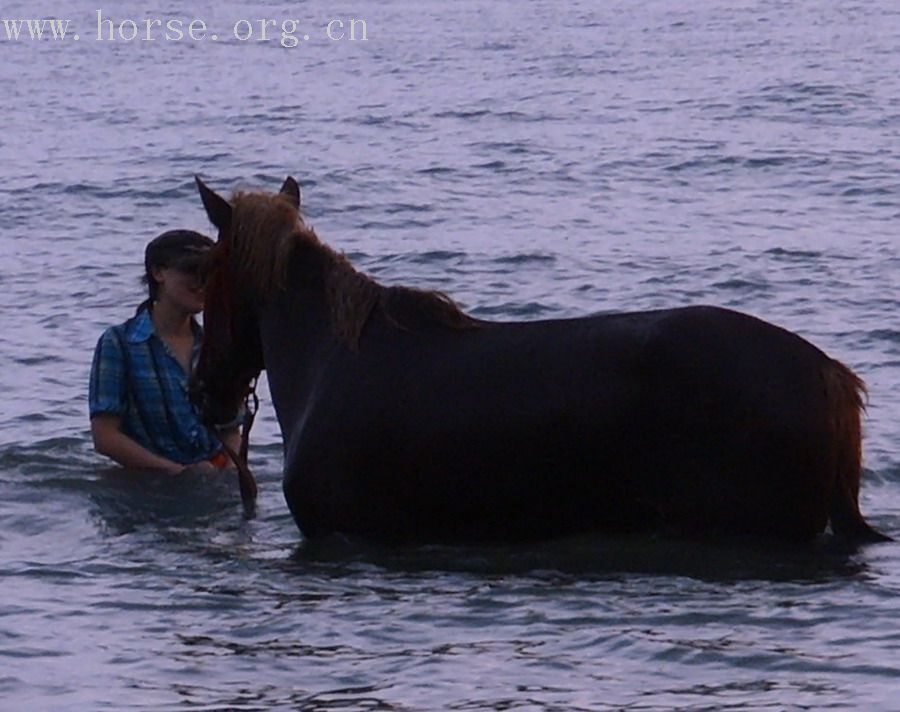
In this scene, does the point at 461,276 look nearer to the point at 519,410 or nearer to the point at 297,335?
the point at 297,335

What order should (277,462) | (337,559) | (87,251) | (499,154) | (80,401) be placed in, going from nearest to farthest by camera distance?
(337,559)
(277,462)
(80,401)
(87,251)
(499,154)

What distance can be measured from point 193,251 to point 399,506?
1.58 meters

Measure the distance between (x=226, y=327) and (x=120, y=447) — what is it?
1104 mm

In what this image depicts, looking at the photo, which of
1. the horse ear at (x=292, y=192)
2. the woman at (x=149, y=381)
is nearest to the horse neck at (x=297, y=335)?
the horse ear at (x=292, y=192)

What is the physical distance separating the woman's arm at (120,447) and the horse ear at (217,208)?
56.0 inches

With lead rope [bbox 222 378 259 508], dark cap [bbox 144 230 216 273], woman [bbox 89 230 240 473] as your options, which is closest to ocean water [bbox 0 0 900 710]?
lead rope [bbox 222 378 259 508]

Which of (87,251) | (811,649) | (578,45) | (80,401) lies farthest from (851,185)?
(578,45)

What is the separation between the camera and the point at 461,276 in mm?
→ 13383

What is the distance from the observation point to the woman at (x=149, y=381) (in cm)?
815

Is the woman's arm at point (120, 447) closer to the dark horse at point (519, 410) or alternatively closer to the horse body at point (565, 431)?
the dark horse at point (519, 410)

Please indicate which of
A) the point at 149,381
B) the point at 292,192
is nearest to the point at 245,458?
the point at 149,381

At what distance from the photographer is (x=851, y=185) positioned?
16609 millimetres

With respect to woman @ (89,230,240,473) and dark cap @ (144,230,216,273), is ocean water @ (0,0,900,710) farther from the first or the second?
dark cap @ (144,230,216,273)

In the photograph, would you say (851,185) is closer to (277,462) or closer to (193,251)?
(277,462)
